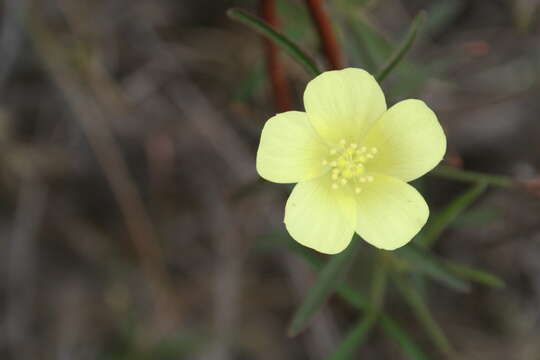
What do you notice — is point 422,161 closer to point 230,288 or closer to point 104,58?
point 230,288

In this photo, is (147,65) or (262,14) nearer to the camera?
(262,14)

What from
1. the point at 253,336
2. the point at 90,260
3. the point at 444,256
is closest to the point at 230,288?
the point at 253,336

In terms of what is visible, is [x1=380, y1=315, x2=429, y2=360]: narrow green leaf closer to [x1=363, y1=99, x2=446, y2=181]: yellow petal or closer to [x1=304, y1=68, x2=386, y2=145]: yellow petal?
[x1=363, y1=99, x2=446, y2=181]: yellow petal

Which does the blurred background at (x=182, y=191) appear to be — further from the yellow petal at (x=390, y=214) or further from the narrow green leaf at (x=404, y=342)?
the yellow petal at (x=390, y=214)

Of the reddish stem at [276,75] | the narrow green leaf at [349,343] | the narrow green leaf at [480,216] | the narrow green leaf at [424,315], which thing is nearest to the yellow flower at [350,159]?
the reddish stem at [276,75]

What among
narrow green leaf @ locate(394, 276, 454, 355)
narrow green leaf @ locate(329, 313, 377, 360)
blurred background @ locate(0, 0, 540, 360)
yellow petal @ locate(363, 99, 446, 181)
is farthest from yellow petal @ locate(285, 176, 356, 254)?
blurred background @ locate(0, 0, 540, 360)
